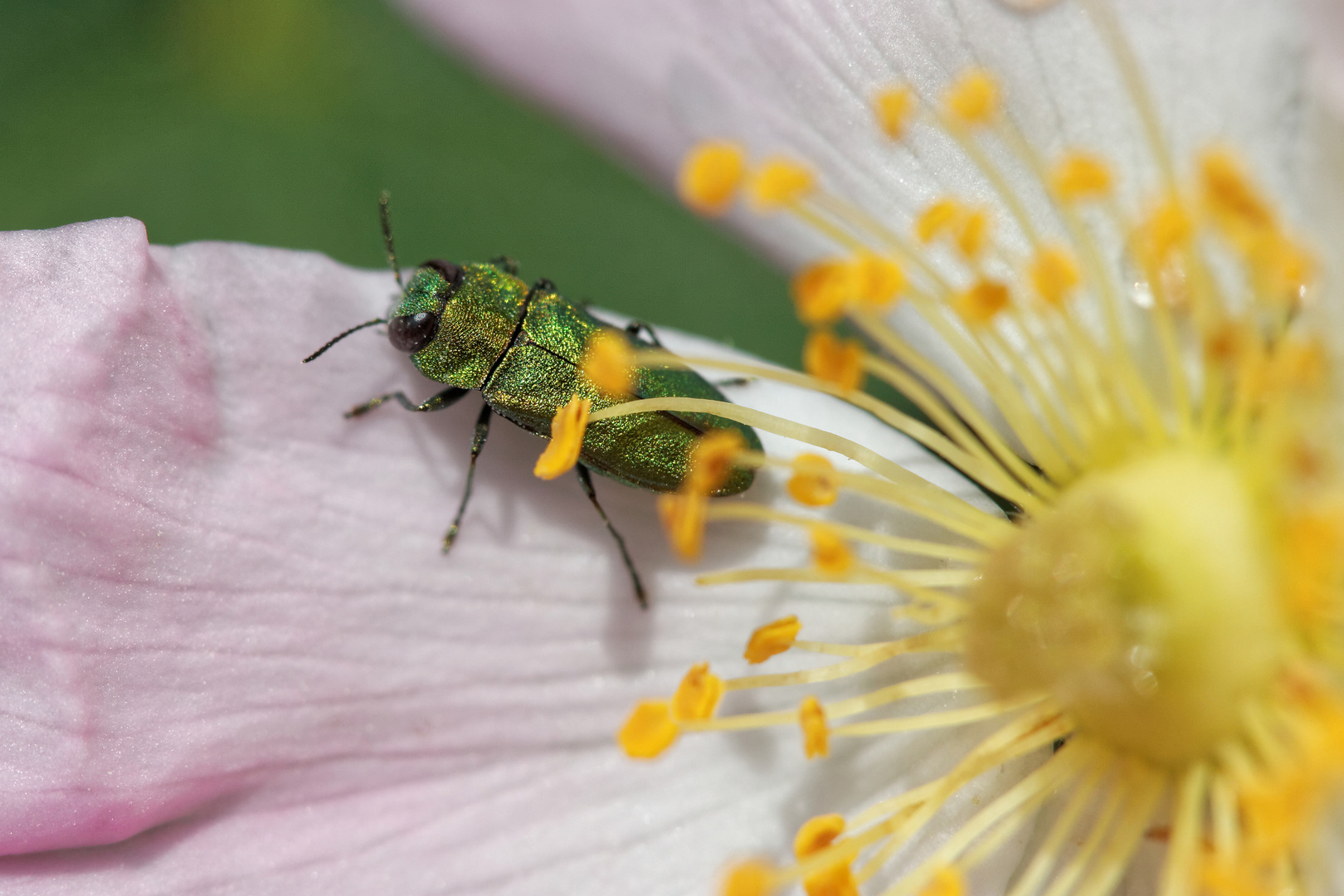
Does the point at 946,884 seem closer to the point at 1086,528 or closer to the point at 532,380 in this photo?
the point at 1086,528

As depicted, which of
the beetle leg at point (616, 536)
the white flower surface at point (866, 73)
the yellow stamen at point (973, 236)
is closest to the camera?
the yellow stamen at point (973, 236)

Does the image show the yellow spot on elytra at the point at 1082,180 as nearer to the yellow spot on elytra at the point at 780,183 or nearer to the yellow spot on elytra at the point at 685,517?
the yellow spot on elytra at the point at 780,183

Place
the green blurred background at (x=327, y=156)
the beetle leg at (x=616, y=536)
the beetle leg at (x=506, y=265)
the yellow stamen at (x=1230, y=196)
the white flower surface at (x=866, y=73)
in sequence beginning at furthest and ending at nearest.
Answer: the green blurred background at (x=327, y=156) → the beetle leg at (x=506, y=265) → the beetle leg at (x=616, y=536) → the white flower surface at (x=866, y=73) → the yellow stamen at (x=1230, y=196)

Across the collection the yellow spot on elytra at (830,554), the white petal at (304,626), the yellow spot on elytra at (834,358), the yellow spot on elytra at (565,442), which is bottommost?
the white petal at (304,626)

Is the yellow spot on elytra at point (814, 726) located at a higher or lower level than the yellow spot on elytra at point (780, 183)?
lower

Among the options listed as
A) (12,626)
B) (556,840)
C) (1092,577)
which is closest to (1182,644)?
(1092,577)

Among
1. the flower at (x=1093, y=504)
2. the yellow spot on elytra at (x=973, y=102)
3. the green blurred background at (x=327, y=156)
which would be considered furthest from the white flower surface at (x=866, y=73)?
the green blurred background at (x=327, y=156)

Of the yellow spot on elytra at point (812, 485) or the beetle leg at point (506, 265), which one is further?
the beetle leg at point (506, 265)
